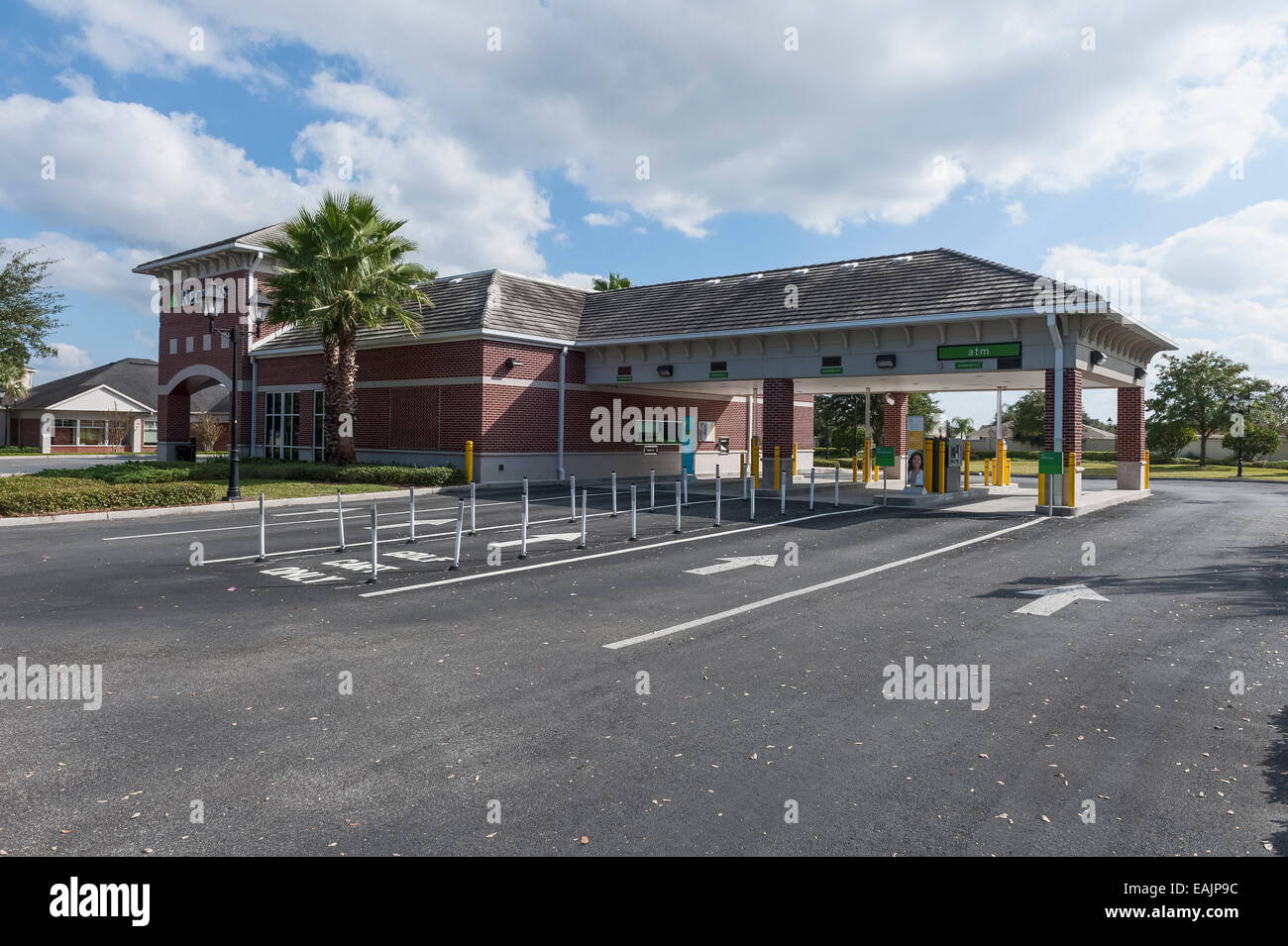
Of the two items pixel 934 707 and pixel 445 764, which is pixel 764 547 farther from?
pixel 445 764

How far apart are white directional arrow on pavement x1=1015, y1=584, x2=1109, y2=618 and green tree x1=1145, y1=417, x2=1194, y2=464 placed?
53.5 m

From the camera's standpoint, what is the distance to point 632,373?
1118 inches

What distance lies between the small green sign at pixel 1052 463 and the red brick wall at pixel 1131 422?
8.67 meters

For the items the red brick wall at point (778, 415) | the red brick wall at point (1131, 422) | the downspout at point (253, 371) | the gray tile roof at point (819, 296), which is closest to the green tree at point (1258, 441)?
the red brick wall at point (1131, 422)

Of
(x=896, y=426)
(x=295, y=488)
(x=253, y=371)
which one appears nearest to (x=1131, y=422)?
(x=896, y=426)

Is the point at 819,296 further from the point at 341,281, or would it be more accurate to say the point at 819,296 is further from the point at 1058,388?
the point at 341,281

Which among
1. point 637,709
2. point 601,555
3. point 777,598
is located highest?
point 601,555

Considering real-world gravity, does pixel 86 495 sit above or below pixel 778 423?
below

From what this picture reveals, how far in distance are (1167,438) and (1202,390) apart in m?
6.01

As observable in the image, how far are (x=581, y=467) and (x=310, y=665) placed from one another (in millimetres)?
23198

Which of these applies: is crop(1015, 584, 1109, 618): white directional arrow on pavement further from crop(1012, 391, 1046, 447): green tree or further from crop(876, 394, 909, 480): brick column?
crop(1012, 391, 1046, 447): green tree

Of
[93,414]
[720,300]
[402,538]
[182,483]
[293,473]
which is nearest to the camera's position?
[402,538]

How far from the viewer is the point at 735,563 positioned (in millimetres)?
12008
